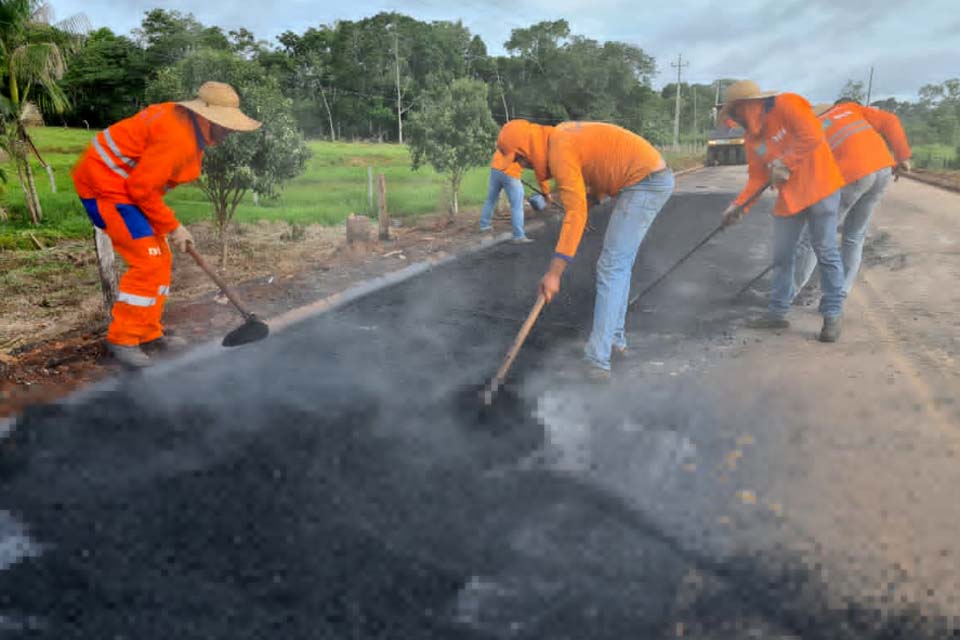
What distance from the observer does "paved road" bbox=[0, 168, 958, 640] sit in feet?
6.54

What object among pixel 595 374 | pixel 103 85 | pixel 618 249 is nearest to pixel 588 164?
pixel 618 249

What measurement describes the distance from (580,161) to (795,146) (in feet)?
5.70

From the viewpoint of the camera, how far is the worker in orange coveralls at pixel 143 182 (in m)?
3.90

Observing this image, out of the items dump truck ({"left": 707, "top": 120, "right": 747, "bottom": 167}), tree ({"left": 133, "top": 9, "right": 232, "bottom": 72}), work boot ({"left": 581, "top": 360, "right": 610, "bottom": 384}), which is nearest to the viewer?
work boot ({"left": 581, "top": 360, "right": 610, "bottom": 384})

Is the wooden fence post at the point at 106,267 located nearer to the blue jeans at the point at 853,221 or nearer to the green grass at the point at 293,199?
the green grass at the point at 293,199

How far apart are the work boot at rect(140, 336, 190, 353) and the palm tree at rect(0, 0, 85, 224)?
1068 centimetres

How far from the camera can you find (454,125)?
1162 cm

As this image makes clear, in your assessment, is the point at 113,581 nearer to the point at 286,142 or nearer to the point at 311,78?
the point at 286,142

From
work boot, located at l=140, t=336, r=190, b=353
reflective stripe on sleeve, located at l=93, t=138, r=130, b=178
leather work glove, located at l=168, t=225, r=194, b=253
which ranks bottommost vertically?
work boot, located at l=140, t=336, r=190, b=353

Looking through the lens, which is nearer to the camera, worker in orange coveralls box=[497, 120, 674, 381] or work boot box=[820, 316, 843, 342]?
worker in orange coveralls box=[497, 120, 674, 381]

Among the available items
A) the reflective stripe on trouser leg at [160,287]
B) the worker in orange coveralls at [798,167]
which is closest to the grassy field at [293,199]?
the reflective stripe on trouser leg at [160,287]

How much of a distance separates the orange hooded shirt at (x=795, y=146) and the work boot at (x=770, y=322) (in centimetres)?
77

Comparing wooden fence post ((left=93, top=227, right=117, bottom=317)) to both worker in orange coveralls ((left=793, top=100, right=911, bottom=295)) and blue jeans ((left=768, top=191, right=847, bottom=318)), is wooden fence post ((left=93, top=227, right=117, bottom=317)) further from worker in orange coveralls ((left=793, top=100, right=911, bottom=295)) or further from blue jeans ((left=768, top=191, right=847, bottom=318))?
worker in orange coveralls ((left=793, top=100, right=911, bottom=295))

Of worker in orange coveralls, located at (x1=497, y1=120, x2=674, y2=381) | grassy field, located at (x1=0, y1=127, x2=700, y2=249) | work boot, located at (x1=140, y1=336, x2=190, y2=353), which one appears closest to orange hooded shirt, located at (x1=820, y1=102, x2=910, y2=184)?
worker in orange coveralls, located at (x1=497, y1=120, x2=674, y2=381)
